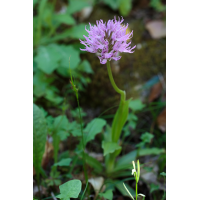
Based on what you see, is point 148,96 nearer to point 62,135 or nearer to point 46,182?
point 62,135

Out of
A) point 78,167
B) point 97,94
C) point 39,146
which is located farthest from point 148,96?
point 39,146

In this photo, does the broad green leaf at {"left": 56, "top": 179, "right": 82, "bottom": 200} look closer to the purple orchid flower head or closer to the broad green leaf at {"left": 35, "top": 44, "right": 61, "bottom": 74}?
the purple orchid flower head

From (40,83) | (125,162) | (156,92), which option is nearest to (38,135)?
(125,162)

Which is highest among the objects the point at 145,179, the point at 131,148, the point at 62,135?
the point at 62,135

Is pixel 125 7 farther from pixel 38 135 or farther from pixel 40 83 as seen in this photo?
pixel 38 135

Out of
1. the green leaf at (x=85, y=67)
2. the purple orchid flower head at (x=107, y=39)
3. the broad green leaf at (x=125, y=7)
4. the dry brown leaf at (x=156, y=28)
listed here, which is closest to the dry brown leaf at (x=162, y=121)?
the green leaf at (x=85, y=67)
